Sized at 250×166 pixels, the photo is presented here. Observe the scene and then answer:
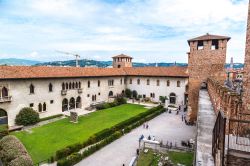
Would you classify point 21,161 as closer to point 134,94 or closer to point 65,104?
point 65,104

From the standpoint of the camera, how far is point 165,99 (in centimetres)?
3966

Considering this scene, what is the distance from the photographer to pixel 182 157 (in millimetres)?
16891

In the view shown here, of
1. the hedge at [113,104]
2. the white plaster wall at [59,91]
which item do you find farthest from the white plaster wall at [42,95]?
the hedge at [113,104]

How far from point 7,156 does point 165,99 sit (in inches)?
1237

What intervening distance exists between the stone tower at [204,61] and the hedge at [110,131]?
22.0 ft

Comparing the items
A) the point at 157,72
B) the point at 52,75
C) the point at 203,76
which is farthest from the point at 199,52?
the point at 52,75

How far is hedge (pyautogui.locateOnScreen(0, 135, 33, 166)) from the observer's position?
12370 mm

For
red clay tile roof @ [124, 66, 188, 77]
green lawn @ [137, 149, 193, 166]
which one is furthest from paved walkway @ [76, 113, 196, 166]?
red clay tile roof @ [124, 66, 188, 77]

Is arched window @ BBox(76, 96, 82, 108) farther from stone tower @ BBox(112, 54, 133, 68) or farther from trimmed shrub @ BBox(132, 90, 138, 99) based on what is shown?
stone tower @ BBox(112, 54, 133, 68)

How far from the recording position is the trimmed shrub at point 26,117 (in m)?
24.3

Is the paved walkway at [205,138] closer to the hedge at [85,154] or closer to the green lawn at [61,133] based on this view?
the hedge at [85,154]

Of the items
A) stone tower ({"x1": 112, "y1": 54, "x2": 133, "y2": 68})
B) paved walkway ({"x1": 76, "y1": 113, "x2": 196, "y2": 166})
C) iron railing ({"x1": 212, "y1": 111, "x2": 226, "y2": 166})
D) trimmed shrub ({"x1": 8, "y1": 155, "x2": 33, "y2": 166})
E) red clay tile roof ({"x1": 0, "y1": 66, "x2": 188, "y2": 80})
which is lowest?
paved walkway ({"x1": 76, "y1": 113, "x2": 196, "y2": 166})

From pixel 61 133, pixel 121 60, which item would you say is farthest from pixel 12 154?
pixel 121 60

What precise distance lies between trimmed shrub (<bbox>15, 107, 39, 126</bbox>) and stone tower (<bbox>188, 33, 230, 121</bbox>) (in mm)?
21361
